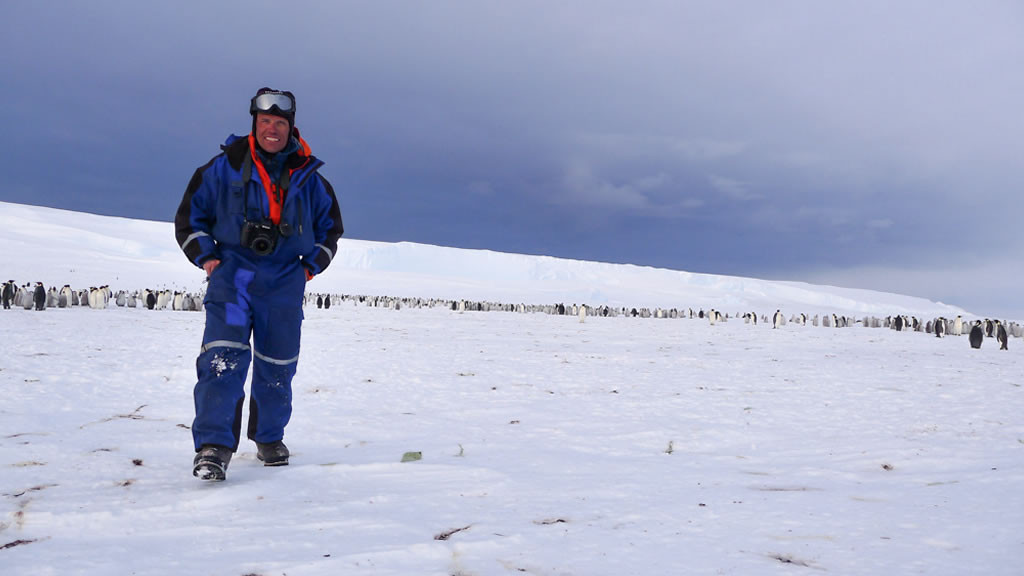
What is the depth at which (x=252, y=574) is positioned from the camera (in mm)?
1602

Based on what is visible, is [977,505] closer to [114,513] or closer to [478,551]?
[478,551]

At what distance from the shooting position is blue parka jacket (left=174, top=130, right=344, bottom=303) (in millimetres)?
2863

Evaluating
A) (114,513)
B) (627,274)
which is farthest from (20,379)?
(627,274)

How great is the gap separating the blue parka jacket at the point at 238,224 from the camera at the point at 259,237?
0.16 feet

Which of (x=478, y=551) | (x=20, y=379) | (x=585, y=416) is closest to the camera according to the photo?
(x=478, y=551)

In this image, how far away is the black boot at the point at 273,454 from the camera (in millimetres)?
2857

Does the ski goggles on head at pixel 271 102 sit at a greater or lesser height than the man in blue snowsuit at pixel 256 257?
greater

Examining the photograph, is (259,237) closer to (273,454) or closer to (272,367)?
(272,367)

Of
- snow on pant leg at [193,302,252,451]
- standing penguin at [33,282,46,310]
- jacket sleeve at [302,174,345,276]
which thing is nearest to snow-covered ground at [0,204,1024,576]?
snow on pant leg at [193,302,252,451]

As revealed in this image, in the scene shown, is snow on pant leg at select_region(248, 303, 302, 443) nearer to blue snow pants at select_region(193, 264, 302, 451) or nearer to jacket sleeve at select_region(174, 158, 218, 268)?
blue snow pants at select_region(193, 264, 302, 451)

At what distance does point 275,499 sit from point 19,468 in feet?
3.70

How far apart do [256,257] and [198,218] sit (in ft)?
0.99

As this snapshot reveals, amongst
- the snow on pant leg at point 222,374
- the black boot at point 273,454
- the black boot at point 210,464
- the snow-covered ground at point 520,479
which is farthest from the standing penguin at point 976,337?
the black boot at point 210,464

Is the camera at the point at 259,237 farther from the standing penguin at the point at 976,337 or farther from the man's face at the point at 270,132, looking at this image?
the standing penguin at the point at 976,337
